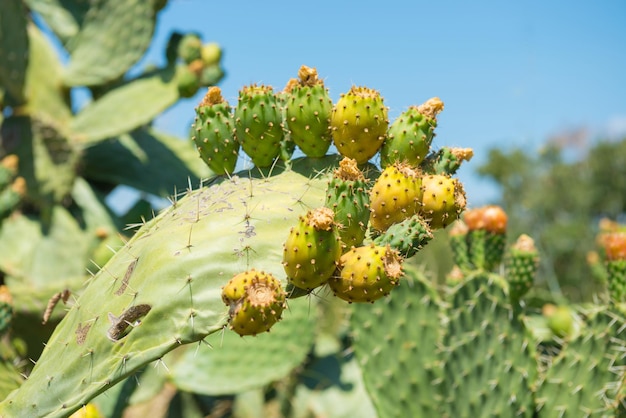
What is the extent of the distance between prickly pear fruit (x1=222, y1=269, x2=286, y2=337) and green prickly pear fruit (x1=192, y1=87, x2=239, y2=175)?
43cm

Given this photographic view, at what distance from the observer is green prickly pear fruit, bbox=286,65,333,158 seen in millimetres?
1399

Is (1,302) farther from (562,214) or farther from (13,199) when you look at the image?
(562,214)

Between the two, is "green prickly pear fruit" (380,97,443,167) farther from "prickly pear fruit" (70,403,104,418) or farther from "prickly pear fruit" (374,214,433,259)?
"prickly pear fruit" (70,403,104,418)

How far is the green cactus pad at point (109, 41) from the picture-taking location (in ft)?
12.7

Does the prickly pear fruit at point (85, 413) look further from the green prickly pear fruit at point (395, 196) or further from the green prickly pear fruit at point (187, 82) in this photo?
the green prickly pear fruit at point (187, 82)

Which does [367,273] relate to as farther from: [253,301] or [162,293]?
[162,293]

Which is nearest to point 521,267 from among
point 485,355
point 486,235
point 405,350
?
point 486,235

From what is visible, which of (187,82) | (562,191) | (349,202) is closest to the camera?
(349,202)

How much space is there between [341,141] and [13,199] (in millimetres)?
2130

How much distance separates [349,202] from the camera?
3.98ft

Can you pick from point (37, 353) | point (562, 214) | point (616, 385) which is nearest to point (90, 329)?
point (616, 385)

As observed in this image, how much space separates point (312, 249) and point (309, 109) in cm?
39

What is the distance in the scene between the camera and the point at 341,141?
140cm

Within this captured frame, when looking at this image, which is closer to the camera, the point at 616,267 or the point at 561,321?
the point at 616,267
